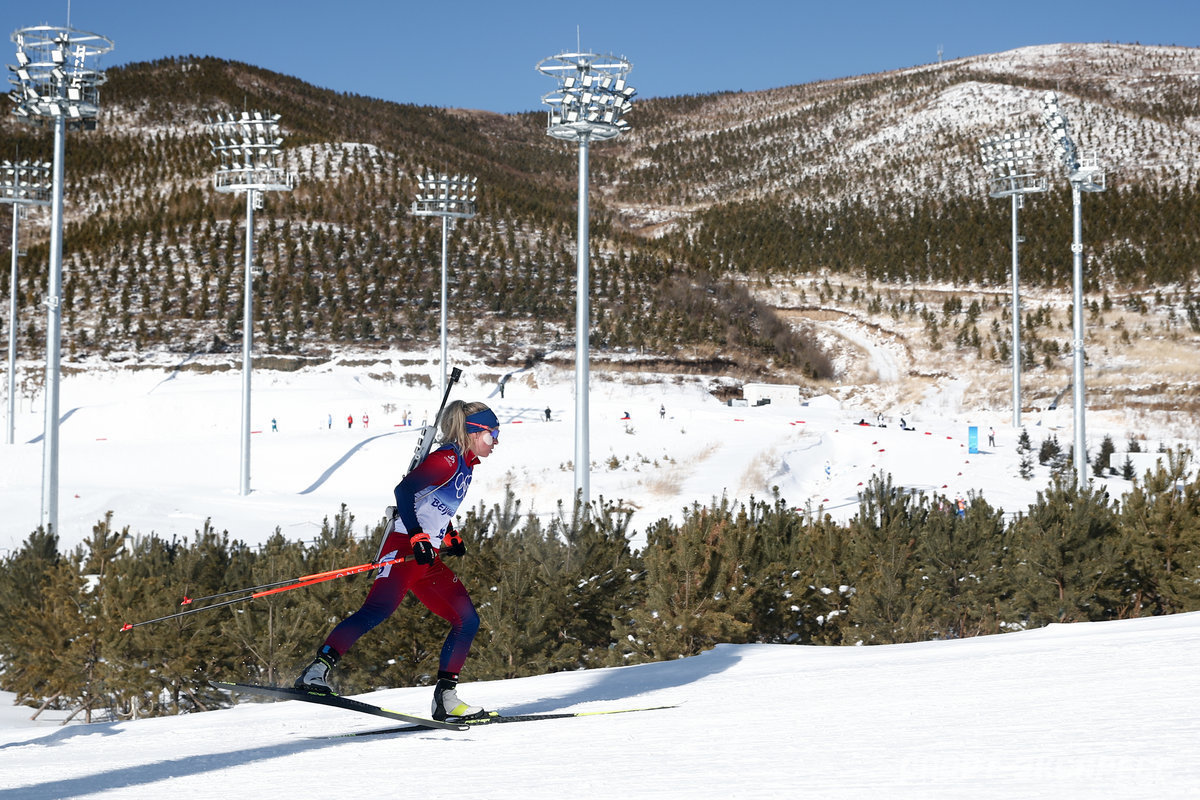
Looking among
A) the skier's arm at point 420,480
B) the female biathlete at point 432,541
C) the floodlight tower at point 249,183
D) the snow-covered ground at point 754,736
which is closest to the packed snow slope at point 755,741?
the snow-covered ground at point 754,736

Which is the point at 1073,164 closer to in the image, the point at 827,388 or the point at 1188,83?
the point at 827,388

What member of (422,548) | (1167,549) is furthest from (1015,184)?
(422,548)

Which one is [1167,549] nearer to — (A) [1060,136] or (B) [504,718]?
(B) [504,718]

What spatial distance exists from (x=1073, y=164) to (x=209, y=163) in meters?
71.7

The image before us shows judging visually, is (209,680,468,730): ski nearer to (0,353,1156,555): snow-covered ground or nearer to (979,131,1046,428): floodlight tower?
(0,353,1156,555): snow-covered ground

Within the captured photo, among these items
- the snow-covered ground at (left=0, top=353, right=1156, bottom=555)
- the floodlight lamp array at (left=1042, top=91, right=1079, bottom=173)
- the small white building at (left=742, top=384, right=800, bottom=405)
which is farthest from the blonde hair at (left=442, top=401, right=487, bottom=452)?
the small white building at (left=742, top=384, right=800, bottom=405)

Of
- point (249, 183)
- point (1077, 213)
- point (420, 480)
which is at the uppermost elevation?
point (249, 183)

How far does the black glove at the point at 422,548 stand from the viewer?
4.83 metres

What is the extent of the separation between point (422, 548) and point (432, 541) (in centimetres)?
29

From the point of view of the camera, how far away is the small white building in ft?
133

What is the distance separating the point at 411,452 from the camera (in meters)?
30.8

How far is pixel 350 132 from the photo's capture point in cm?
10206

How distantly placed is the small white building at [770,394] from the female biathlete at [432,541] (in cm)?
3554

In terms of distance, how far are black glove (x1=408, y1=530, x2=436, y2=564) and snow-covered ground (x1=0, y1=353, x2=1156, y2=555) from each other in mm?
13813
